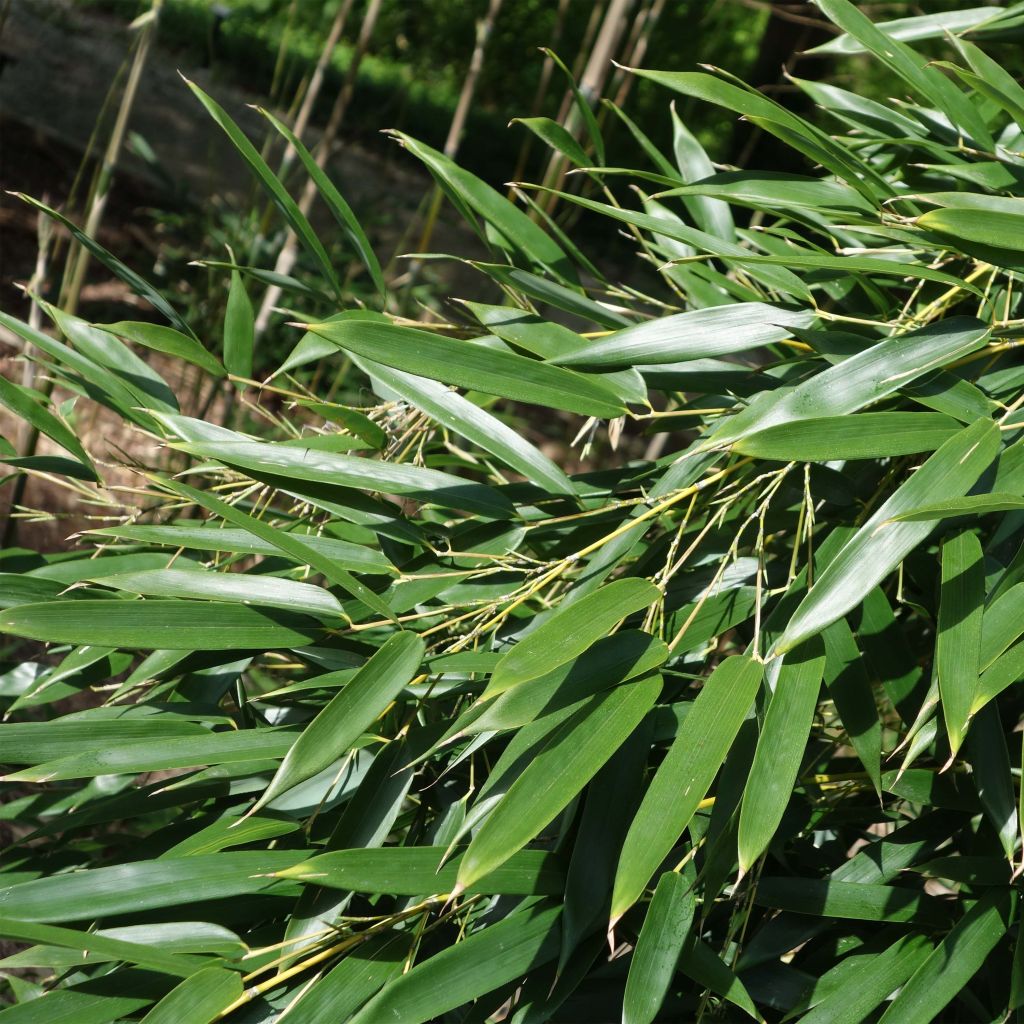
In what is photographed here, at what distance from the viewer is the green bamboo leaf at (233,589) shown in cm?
70

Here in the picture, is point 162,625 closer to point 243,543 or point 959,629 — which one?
point 243,543

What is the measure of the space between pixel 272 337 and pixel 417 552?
302 cm

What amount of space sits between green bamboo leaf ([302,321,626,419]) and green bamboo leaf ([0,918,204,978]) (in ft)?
1.15

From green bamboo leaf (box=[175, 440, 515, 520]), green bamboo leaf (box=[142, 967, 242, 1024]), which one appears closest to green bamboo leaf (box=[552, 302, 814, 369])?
green bamboo leaf (box=[175, 440, 515, 520])

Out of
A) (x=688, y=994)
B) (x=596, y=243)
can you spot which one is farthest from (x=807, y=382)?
(x=596, y=243)

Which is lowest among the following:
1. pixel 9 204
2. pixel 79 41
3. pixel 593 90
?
pixel 9 204

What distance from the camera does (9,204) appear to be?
428cm

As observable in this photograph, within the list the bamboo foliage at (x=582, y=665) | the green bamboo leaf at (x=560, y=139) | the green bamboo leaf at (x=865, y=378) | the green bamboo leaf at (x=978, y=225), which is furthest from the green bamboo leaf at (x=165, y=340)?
the green bamboo leaf at (x=978, y=225)

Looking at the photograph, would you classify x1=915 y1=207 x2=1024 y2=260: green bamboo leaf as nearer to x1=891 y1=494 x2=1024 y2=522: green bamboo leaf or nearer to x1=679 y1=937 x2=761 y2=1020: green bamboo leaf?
x1=891 y1=494 x2=1024 y2=522: green bamboo leaf

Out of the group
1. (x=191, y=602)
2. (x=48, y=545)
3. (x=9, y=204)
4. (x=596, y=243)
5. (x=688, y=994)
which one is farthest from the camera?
(x=596, y=243)

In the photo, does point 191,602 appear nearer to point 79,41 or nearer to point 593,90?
point 593,90

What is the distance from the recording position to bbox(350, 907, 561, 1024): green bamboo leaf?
2.00ft

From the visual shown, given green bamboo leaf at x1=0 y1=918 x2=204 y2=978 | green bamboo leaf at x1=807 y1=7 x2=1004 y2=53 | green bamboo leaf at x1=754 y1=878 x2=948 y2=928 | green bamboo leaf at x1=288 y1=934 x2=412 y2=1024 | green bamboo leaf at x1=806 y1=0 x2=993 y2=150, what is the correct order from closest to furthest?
green bamboo leaf at x1=0 y1=918 x2=204 y2=978, green bamboo leaf at x1=288 y1=934 x2=412 y2=1024, green bamboo leaf at x1=754 y1=878 x2=948 y2=928, green bamboo leaf at x1=806 y1=0 x2=993 y2=150, green bamboo leaf at x1=807 y1=7 x2=1004 y2=53

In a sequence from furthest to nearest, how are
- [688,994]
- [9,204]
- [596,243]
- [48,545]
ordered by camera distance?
1. [596,243]
2. [9,204]
3. [48,545]
4. [688,994]
